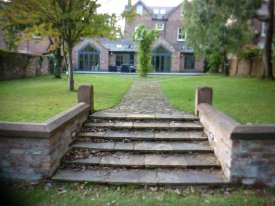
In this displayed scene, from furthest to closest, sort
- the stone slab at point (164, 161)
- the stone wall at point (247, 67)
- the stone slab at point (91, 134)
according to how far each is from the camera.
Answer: the stone wall at point (247, 67)
the stone slab at point (91, 134)
the stone slab at point (164, 161)

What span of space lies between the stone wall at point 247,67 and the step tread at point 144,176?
18.7 meters

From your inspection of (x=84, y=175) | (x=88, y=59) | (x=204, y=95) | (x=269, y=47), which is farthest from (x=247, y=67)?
(x=84, y=175)

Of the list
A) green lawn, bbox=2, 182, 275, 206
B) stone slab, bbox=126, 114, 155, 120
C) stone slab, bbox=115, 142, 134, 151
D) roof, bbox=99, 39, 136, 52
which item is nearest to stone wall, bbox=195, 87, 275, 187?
green lawn, bbox=2, 182, 275, 206

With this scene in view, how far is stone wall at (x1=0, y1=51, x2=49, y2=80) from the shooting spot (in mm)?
17688

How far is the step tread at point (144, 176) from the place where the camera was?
454 cm

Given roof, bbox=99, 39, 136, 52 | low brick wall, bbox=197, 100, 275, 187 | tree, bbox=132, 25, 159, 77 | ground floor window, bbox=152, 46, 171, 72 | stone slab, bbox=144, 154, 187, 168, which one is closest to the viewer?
low brick wall, bbox=197, 100, 275, 187

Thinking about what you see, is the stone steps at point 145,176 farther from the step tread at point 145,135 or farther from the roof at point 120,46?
the roof at point 120,46

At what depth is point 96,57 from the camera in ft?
128

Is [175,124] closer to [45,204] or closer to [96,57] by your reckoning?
[45,204]

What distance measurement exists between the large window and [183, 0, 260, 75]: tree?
18.9m

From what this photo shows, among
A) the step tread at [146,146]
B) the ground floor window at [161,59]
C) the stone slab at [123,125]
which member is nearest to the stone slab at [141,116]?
the stone slab at [123,125]

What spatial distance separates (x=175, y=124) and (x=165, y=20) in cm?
3976

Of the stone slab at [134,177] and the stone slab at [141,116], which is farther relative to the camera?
the stone slab at [141,116]

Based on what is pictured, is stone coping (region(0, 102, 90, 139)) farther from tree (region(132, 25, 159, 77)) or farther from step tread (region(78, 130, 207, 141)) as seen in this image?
tree (region(132, 25, 159, 77))
